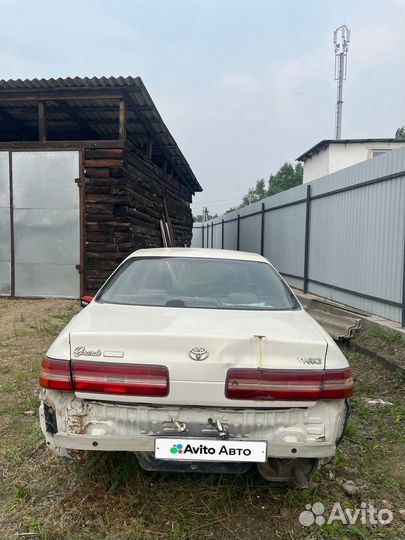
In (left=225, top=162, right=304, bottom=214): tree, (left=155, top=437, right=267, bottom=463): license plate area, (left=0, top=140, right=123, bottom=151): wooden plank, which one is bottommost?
(left=155, top=437, right=267, bottom=463): license plate area

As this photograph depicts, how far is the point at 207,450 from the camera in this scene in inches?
76.4

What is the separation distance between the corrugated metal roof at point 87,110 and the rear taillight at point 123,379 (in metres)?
6.81

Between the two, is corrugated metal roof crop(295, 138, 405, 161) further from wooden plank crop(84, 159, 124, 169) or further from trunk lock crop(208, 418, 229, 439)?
trunk lock crop(208, 418, 229, 439)

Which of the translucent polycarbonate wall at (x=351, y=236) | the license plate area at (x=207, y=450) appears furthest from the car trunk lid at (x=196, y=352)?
the translucent polycarbonate wall at (x=351, y=236)

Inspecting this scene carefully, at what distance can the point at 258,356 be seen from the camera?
199 centimetres

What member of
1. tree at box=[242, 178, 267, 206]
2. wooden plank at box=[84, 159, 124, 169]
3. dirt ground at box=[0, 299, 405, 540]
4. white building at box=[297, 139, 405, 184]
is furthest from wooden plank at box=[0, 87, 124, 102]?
tree at box=[242, 178, 267, 206]

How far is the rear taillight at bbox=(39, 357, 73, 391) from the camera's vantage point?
77.8 inches

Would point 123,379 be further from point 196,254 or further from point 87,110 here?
point 87,110

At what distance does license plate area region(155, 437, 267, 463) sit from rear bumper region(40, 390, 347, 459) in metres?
0.03

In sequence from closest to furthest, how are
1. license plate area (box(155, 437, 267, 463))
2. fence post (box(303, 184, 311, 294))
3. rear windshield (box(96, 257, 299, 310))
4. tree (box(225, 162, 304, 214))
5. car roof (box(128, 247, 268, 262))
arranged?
license plate area (box(155, 437, 267, 463)), rear windshield (box(96, 257, 299, 310)), car roof (box(128, 247, 268, 262)), fence post (box(303, 184, 311, 294)), tree (box(225, 162, 304, 214))

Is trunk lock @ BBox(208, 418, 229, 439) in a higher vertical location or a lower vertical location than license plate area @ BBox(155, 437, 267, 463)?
higher

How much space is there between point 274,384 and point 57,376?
1.07 m

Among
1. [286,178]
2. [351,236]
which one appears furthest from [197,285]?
[286,178]

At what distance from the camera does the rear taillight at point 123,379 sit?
76.5 inches
